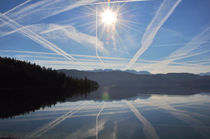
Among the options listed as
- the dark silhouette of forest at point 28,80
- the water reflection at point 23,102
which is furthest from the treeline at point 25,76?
the water reflection at point 23,102

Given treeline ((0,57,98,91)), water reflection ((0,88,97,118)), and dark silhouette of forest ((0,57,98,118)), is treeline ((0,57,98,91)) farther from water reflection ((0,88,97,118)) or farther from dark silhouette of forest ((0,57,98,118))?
water reflection ((0,88,97,118))

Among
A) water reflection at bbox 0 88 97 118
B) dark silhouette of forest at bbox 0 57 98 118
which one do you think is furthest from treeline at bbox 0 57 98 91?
water reflection at bbox 0 88 97 118

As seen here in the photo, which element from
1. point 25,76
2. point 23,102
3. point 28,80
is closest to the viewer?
point 23,102

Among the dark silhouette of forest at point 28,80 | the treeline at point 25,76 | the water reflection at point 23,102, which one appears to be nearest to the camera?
the water reflection at point 23,102

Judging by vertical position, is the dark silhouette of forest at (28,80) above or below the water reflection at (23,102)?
above

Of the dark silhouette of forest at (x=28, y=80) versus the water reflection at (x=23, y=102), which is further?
the dark silhouette of forest at (x=28, y=80)

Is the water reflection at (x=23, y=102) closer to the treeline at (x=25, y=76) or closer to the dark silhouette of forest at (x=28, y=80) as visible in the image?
the dark silhouette of forest at (x=28, y=80)

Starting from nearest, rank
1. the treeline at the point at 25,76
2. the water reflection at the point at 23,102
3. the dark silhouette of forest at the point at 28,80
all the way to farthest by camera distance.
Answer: the water reflection at the point at 23,102 < the dark silhouette of forest at the point at 28,80 < the treeline at the point at 25,76

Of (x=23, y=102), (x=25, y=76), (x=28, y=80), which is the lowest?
(x=23, y=102)

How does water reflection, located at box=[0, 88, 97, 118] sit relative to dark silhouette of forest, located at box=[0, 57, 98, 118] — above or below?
below

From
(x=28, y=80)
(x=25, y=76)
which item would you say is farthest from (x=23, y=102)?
(x=28, y=80)

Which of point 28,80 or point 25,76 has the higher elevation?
point 25,76

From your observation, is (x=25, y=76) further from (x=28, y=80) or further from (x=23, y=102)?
(x=23, y=102)

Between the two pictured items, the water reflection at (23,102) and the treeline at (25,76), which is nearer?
the water reflection at (23,102)
